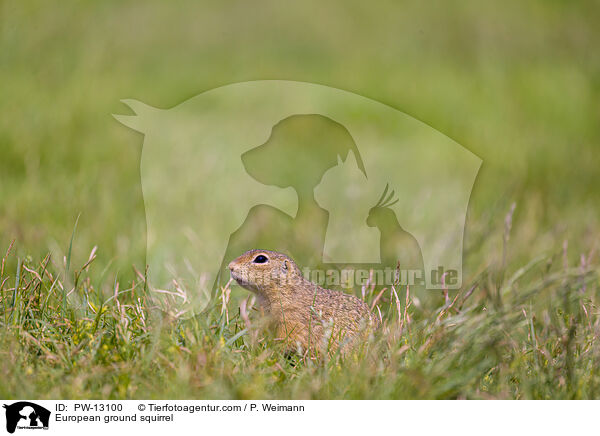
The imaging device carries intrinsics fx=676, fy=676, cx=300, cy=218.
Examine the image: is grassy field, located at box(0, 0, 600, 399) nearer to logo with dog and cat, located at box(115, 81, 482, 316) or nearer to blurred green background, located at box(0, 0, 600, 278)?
blurred green background, located at box(0, 0, 600, 278)

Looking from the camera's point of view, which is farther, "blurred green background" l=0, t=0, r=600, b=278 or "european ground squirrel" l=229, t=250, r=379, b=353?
"blurred green background" l=0, t=0, r=600, b=278

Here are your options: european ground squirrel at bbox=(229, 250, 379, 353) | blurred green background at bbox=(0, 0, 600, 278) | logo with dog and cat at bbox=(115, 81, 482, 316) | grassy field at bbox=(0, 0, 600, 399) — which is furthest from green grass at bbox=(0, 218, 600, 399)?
blurred green background at bbox=(0, 0, 600, 278)

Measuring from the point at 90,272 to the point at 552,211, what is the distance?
3.84 m

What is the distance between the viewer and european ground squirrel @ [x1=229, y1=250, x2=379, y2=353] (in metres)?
2.95

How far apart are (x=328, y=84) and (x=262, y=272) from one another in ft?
15.4

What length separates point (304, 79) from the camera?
7.65m

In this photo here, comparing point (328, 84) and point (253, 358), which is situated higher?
point (328, 84)

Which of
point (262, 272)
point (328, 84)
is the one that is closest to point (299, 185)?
point (328, 84)

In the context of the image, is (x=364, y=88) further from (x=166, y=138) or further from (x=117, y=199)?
(x=117, y=199)
